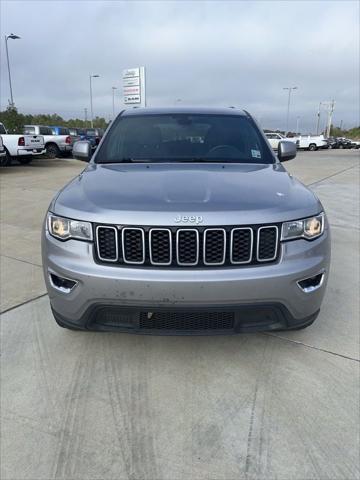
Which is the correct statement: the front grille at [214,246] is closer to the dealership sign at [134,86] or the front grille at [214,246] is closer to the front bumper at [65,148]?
the front bumper at [65,148]

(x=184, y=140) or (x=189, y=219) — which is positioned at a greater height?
(x=184, y=140)

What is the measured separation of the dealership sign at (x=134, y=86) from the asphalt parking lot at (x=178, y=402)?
26.4m

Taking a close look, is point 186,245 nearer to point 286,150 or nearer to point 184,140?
point 184,140

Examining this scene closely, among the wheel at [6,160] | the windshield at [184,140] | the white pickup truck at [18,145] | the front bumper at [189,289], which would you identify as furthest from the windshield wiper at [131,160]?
the wheel at [6,160]

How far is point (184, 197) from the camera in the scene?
2371 mm

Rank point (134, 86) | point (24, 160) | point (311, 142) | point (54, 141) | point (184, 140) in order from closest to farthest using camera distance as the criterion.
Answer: point (184, 140), point (24, 160), point (54, 141), point (134, 86), point (311, 142)

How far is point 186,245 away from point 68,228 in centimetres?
73

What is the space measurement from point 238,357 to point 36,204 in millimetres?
6408

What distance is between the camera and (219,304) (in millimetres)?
2215

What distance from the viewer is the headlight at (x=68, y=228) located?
2322 millimetres

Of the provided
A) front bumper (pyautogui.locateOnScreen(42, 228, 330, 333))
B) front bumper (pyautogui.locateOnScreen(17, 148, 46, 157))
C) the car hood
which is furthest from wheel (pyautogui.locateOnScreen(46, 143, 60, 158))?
front bumper (pyautogui.locateOnScreen(42, 228, 330, 333))

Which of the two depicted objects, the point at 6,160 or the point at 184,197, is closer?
the point at 184,197

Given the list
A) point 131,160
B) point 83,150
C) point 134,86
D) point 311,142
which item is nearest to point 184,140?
point 131,160

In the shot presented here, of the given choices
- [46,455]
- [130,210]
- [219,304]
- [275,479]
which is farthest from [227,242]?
[46,455]
